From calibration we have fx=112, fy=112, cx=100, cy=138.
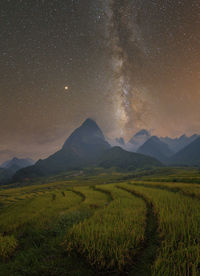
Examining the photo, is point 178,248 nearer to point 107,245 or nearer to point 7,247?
point 107,245

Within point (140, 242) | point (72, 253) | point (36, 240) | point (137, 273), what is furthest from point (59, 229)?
point (137, 273)

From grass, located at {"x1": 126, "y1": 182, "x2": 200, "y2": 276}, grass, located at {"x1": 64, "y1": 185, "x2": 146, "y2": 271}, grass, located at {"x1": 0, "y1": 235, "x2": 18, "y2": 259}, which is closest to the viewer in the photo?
grass, located at {"x1": 126, "y1": 182, "x2": 200, "y2": 276}

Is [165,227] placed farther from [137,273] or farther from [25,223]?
[25,223]

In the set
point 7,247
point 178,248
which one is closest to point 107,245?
point 178,248

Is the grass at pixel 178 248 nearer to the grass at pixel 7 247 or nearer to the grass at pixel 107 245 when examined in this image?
the grass at pixel 107 245

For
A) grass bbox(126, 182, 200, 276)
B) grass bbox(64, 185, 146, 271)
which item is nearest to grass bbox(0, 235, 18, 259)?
grass bbox(64, 185, 146, 271)

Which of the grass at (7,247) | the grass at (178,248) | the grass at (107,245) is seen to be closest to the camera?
the grass at (178,248)

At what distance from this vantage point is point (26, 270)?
9.36ft

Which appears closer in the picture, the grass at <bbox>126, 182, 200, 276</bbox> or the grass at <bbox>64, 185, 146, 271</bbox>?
the grass at <bbox>126, 182, 200, 276</bbox>

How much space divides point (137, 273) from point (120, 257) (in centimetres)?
43

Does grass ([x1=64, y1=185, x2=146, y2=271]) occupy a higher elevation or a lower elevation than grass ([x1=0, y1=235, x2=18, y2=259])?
higher

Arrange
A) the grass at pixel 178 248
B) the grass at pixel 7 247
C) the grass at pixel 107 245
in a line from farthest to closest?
the grass at pixel 7 247, the grass at pixel 107 245, the grass at pixel 178 248

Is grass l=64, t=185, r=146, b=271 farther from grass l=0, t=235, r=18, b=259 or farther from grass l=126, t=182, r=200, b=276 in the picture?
grass l=0, t=235, r=18, b=259

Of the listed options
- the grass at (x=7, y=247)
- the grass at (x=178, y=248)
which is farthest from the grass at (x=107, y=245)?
the grass at (x=7, y=247)
